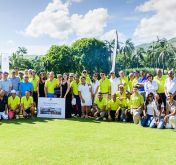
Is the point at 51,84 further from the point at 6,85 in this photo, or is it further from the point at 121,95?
the point at 121,95

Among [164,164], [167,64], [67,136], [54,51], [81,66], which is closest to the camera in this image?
[164,164]

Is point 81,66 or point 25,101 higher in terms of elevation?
point 81,66

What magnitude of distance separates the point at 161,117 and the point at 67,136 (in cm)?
405

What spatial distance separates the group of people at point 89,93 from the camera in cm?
1377

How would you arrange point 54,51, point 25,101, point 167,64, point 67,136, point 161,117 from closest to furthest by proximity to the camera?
point 67,136 < point 161,117 < point 25,101 < point 54,51 < point 167,64

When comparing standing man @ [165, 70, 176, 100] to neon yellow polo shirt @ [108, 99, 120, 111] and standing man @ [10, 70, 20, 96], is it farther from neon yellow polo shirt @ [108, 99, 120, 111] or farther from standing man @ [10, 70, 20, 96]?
standing man @ [10, 70, 20, 96]

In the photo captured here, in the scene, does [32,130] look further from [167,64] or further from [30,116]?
[167,64]

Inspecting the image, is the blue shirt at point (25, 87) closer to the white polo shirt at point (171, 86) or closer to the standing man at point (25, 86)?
the standing man at point (25, 86)

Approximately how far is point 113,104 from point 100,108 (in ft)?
2.08

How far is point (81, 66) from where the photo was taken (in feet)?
238

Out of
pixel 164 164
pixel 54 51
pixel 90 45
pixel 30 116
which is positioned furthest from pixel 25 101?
pixel 90 45

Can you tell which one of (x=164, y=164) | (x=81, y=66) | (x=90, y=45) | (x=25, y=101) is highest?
(x=90, y=45)

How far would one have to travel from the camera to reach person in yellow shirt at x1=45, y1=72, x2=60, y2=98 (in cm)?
1503

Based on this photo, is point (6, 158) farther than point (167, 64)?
No
